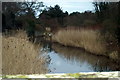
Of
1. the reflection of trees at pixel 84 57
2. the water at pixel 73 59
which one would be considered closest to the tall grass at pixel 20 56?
the water at pixel 73 59

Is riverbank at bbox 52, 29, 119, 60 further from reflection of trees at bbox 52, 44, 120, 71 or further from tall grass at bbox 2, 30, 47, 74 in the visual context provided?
tall grass at bbox 2, 30, 47, 74

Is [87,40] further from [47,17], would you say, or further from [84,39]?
[47,17]

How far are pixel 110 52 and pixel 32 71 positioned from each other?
1.37m

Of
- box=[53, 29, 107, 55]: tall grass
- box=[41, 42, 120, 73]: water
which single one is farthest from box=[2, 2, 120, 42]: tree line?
box=[41, 42, 120, 73]: water

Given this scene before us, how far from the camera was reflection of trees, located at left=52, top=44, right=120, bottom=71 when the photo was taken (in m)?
3.28

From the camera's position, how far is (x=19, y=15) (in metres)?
3.03

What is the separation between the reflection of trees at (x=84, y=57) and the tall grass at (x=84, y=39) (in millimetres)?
84

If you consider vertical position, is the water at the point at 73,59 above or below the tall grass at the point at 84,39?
below

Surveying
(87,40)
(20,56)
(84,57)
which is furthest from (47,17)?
(84,57)

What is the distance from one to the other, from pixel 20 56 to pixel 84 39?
1.09 metres

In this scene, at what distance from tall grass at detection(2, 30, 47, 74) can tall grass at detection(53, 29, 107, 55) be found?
39 centimetres

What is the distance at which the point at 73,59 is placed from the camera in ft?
11.3

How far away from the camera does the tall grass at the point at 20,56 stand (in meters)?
2.60

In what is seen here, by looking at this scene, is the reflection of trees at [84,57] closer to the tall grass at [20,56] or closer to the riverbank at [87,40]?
the riverbank at [87,40]
